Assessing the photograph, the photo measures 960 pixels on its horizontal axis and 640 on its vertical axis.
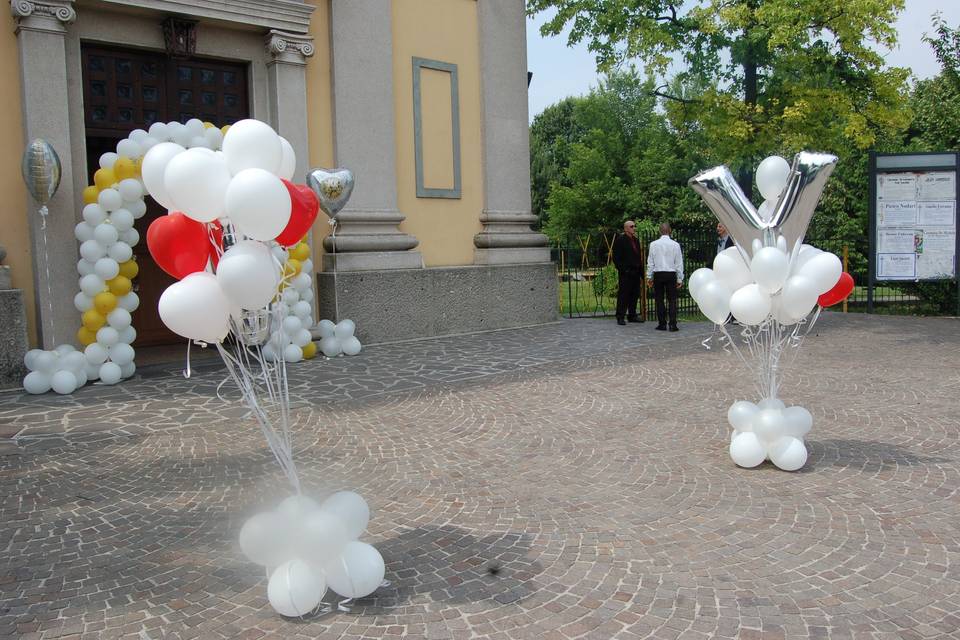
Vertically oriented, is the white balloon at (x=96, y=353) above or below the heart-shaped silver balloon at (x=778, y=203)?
below

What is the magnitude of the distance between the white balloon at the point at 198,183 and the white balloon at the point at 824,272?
333cm

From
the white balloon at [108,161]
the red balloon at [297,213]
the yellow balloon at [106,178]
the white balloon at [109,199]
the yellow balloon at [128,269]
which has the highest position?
the white balloon at [108,161]

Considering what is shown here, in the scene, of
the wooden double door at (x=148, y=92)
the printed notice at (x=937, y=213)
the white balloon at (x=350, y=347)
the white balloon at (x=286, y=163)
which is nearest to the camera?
the white balloon at (x=286, y=163)

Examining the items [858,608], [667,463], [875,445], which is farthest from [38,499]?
[875,445]

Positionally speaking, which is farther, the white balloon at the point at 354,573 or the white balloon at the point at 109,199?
the white balloon at the point at 109,199

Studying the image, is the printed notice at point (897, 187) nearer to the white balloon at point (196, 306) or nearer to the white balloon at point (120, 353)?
the white balloon at point (120, 353)

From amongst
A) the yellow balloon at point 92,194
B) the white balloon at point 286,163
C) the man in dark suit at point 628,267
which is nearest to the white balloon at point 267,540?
the white balloon at point 286,163

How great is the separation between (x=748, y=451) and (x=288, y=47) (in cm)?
825

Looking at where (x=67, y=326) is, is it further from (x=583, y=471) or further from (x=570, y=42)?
(x=570, y=42)

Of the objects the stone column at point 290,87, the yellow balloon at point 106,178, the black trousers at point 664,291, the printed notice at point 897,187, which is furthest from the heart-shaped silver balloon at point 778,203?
the printed notice at point 897,187

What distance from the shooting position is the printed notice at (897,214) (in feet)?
43.9

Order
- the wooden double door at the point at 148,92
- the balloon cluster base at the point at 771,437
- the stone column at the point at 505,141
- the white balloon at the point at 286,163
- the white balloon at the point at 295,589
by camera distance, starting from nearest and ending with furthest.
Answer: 1. the white balloon at the point at 295,589
2. the white balloon at the point at 286,163
3. the balloon cluster base at the point at 771,437
4. the wooden double door at the point at 148,92
5. the stone column at the point at 505,141

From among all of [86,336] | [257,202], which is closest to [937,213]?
[86,336]

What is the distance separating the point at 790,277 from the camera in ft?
15.7
